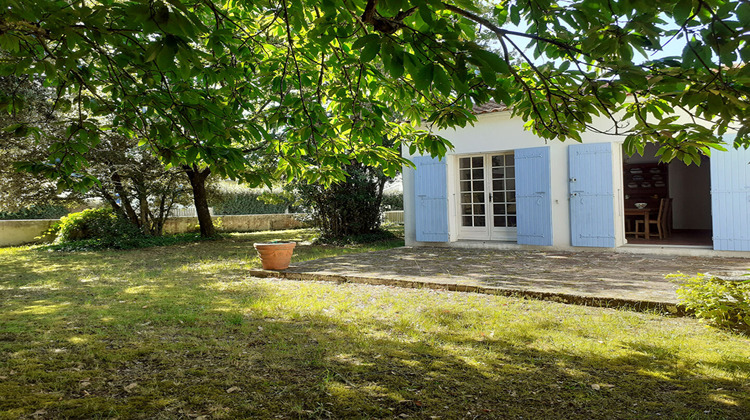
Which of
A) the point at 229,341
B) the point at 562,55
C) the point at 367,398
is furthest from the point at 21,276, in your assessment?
the point at 562,55

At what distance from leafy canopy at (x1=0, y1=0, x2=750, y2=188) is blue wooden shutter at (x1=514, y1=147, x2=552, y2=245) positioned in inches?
204

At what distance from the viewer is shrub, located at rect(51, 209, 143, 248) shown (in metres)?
11.8

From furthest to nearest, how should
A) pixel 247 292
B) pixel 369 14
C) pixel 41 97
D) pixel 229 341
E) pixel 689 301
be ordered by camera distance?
1. pixel 41 97
2. pixel 247 292
3. pixel 689 301
4. pixel 229 341
5. pixel 369 14

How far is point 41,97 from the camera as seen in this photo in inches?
335

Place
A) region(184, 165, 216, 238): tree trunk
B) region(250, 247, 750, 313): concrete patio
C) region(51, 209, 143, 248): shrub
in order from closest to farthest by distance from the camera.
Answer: region(250, 247, 750, 313): concrete patio, region(51, 209, 143, 248): shrub, region(184, 165, 216, 238): tree trunk

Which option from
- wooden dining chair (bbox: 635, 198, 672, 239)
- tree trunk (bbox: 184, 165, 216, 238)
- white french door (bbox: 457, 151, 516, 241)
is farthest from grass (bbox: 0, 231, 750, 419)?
tree trunk (bbox: 184, 165, 216, 238)

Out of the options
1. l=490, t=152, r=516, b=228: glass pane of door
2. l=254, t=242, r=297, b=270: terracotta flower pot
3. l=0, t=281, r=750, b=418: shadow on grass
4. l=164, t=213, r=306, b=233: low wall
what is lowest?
l=0, t=281, r=750, b=418: shadow on grass

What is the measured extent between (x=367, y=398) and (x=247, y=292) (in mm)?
3316

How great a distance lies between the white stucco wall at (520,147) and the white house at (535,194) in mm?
17

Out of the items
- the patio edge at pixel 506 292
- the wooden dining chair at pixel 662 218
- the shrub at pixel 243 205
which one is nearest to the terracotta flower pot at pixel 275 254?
the patio edge at pixel 506 292

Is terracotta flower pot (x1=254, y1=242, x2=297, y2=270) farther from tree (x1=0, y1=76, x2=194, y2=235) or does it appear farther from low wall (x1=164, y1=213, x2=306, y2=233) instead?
low wall (x1=164, y1=213, x2=306, y2=233)

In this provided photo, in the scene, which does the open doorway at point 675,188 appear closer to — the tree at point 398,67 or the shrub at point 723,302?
the shrub at point 723,302

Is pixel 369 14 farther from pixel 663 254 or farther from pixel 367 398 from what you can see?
pixel 663 254

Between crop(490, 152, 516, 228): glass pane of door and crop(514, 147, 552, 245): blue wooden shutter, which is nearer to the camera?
crop(514, 147, 552, 245): blue wooden shutter
